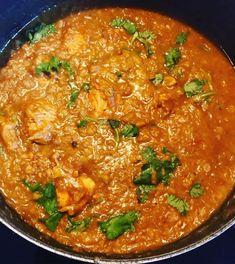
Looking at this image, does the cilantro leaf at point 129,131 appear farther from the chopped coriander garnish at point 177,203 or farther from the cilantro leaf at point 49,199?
the cilantro leaf at point 49,199

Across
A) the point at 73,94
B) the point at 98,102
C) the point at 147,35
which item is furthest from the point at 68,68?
the point at 147,35

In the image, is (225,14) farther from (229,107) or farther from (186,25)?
(229,107)

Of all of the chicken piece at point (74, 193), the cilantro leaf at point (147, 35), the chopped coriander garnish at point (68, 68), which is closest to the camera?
the chicken piece at point (74, 193)

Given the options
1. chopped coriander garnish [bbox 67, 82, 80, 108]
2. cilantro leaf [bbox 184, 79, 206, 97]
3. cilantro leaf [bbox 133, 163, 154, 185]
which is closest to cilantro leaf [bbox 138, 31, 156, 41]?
cilantro leaf [bbox 184, 79, 206, 97]

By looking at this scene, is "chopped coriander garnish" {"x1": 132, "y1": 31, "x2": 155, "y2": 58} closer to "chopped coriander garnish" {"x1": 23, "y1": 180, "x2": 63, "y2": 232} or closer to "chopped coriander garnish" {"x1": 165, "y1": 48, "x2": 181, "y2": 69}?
"chopped coriander garnish" {"x1": 165, "y1": 48, "x2": 181, "y2": 69}

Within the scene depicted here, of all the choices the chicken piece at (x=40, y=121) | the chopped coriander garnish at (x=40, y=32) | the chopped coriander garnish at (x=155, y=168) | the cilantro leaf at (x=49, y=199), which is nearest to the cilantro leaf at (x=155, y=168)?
the chopped coriander garnish at (x=155, y=168)

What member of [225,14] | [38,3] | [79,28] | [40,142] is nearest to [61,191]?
[40,142]
